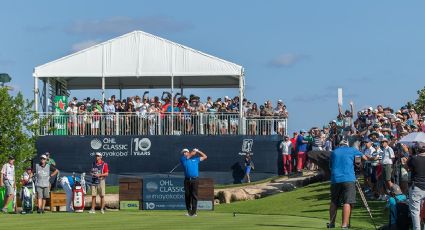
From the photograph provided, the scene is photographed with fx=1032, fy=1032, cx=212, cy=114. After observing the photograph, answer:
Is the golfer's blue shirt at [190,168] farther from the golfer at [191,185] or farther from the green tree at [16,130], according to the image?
the green tree at [16,130]

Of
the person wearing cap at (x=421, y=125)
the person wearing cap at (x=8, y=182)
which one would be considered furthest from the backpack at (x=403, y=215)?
the person wearing cap at (x=8, y=182)

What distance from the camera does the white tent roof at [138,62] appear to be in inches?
1795

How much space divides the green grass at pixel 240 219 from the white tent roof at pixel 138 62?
11.5 meters

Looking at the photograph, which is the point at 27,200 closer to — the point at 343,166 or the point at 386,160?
the point at 386,160

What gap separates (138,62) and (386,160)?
19.6 metres

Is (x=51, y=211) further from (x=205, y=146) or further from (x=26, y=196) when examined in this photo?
(x=205, y=146)

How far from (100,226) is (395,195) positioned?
7441mm

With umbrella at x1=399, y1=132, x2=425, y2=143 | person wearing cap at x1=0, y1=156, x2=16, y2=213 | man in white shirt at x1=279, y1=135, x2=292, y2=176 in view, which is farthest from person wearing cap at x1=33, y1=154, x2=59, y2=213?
man in white shirt at x1=279, y1=135, x2=292, y2=176

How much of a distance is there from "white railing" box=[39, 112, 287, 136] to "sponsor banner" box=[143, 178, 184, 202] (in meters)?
8.78

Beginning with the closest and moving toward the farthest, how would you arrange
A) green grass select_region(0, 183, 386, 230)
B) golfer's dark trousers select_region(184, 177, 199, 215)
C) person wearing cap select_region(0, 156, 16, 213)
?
green grass select_region(0, 183, 386, 230) < golfer's dark trousers select_region(184, 177, 199, 215) < person wearing cap select_region(0, 156, 16, 213)

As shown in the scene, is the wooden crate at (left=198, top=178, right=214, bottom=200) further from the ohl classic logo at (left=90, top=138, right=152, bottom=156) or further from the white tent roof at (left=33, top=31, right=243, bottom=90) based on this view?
the white tent roof at (left=33, top=31, right=243, bottom=90)

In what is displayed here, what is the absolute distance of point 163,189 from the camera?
3616cm

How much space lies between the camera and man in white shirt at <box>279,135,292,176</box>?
44.1 metres

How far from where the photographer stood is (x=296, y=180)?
134 ft
